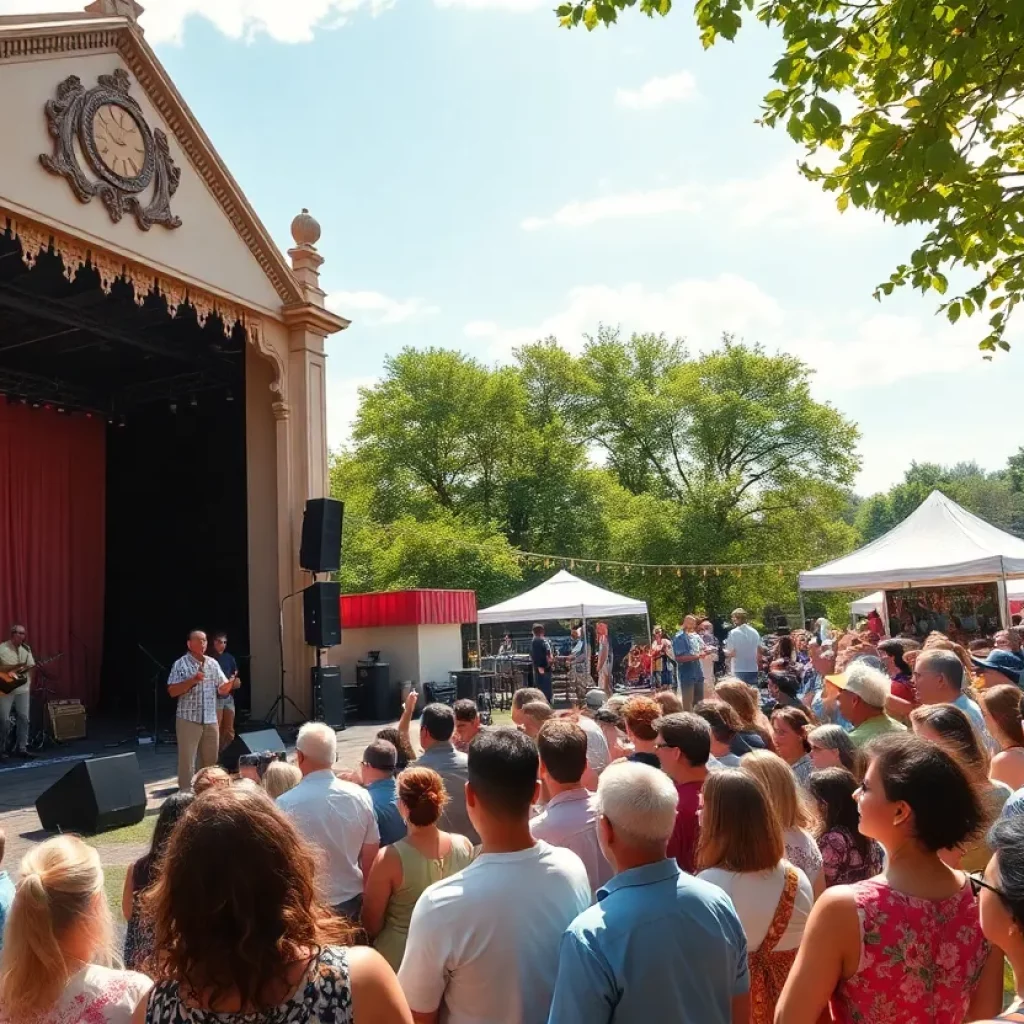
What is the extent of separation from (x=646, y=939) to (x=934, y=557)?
34.9 feet

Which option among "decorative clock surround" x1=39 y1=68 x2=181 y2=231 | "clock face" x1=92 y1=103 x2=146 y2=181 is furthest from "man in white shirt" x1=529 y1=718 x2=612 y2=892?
"clock face" x1=92 y1=103 x2=146 y2=181

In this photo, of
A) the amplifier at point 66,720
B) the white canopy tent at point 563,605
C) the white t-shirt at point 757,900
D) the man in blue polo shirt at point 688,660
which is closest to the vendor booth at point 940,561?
the man in blue polo shirt at point 688,660

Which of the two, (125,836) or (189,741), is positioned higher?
(189,741)

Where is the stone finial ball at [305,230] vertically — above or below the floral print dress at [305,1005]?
above

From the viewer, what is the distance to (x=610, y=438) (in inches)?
1394

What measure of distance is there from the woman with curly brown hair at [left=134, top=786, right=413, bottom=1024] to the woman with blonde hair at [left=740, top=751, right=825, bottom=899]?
1.47 meters

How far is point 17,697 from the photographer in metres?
12.0

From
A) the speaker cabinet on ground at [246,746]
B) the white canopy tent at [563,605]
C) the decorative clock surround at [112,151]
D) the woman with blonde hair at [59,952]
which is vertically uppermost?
the decorative clock surround at [112,151]

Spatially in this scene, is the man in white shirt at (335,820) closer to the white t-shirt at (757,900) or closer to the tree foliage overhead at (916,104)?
the white t-shirt at (757,900)

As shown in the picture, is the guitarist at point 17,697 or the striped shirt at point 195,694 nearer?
the striped shirt at point 195,694

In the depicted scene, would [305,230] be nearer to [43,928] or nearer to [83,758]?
[83,758]

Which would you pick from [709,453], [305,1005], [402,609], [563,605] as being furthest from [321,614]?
[709,453]

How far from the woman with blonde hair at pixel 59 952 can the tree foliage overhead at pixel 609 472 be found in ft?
87.0

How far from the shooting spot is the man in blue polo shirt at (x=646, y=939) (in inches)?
66.6
